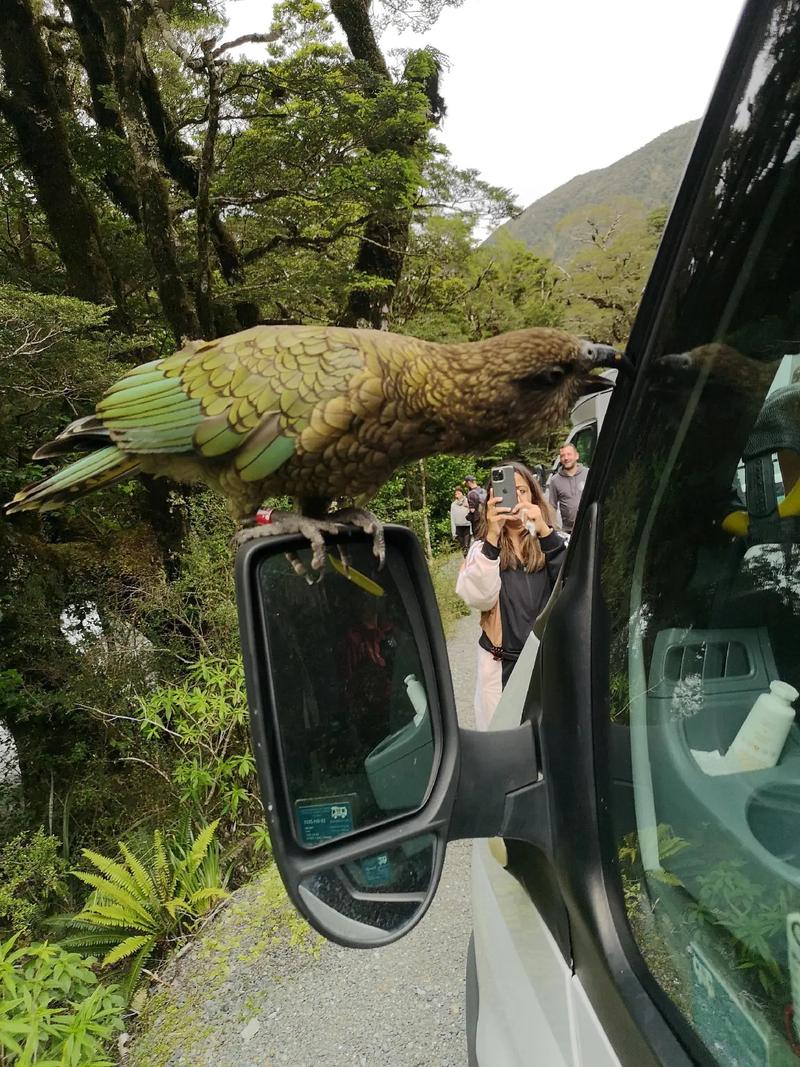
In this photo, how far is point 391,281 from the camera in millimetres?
9695

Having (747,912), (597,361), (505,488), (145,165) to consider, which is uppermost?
(145,165)

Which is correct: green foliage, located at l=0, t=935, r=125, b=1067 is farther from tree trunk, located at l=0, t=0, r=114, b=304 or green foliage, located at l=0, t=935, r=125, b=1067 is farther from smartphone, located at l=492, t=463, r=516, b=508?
tree trunk, located at l=0, t=0, r=114, b=304

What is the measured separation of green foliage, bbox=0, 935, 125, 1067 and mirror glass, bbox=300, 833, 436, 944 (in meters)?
2.20

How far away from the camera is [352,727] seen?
4.78ft

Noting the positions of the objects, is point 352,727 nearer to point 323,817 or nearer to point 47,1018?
point 323,817

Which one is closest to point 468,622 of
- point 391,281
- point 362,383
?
point 391,281

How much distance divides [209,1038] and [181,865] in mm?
1288

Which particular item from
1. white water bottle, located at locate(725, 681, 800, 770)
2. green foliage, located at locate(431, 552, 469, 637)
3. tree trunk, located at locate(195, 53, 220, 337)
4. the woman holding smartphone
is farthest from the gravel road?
tree trunk, located at locate(195, 53, 220, 337)

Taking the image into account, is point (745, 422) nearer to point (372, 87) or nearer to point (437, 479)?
point (372, 87)

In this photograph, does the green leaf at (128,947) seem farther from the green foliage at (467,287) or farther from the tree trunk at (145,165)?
the green foliage at (467,287)

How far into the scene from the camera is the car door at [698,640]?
0.85m

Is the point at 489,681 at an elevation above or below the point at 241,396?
below

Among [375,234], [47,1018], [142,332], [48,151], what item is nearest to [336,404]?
[47,1018]

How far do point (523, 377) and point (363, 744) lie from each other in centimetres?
115
